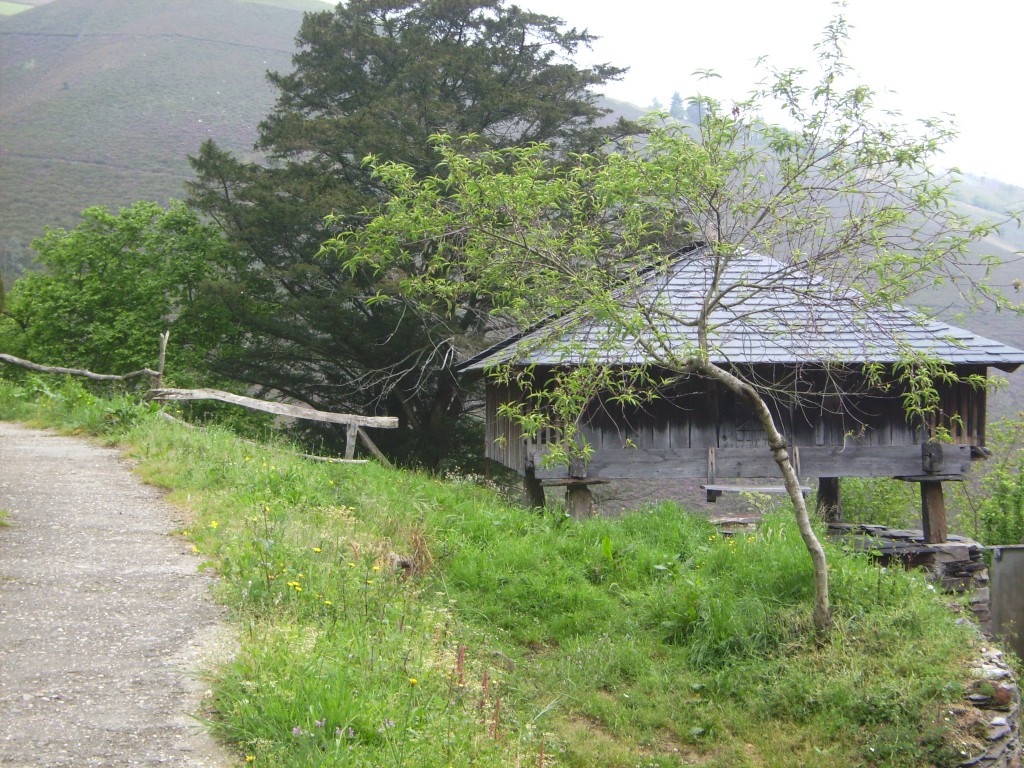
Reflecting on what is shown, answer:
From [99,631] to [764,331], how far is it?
Answer: 5170mm

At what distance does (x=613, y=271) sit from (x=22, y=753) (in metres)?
4.88

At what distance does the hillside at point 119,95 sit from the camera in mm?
48375

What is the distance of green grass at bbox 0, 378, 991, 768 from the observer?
14.4ft

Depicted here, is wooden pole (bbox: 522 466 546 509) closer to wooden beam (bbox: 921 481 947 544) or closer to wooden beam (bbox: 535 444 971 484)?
wooden beam (bbox: 535 444 971 484)

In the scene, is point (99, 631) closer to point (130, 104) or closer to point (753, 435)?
point (753, 435)

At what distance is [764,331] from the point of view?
7113 mm

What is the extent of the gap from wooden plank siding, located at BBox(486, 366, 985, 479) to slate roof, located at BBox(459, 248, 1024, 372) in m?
0.99

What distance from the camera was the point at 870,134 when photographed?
658cm

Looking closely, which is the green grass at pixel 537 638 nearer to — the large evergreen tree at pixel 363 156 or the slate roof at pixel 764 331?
the slate roof at pixel 764 331

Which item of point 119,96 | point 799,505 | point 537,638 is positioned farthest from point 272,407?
point 119,96

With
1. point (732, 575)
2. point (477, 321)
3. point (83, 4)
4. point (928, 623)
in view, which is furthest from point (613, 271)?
point (83, 4)

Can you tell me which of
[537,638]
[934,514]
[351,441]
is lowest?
[537,638]

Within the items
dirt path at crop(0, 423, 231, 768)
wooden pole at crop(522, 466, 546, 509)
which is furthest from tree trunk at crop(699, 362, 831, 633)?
wooden pole at crop(522, 466, 546, 509)

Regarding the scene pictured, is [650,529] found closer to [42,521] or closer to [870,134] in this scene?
[870,134]
